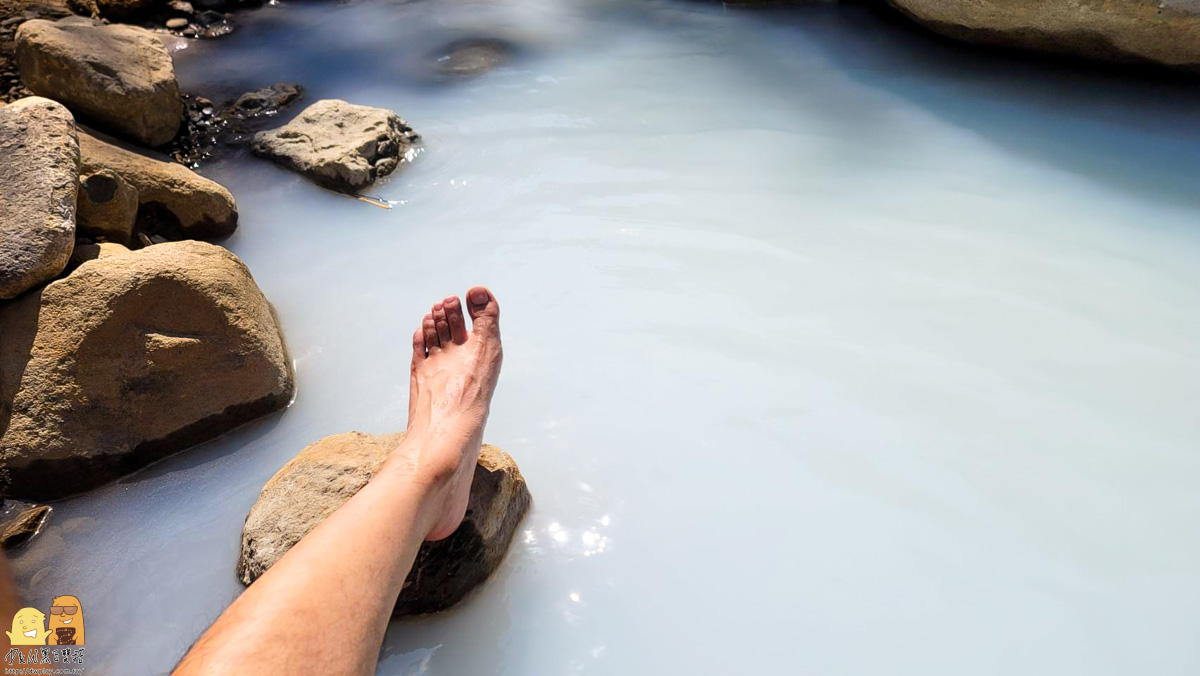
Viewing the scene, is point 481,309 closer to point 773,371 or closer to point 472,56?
point 773,371

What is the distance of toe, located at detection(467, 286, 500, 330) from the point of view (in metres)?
2.09

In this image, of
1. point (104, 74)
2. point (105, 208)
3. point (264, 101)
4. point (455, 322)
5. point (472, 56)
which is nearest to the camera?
point (455, 322)

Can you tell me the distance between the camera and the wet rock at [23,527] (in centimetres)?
193

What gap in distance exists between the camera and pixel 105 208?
8.31ft

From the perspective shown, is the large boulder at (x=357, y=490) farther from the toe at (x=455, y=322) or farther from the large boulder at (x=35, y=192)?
the large boulder at (x=35, y=192)

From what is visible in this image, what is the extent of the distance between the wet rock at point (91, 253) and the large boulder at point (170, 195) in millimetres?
443

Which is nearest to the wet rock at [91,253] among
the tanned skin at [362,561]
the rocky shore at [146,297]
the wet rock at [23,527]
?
the rocky shore at [146,297]

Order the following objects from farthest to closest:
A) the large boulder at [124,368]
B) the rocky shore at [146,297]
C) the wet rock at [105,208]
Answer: the wet rock at [105,208], the large boulder at [124,368], the rocky shore at [146,297]

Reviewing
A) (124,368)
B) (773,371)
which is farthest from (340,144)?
(773,371)

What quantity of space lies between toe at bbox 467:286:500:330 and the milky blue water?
1.01ft

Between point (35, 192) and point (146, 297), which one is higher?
point (35, 192)

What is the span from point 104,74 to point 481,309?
215 centimetres

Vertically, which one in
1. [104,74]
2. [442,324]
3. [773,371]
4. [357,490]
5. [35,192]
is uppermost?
[104,74]

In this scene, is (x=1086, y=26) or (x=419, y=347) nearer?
(x=419, y=347)
